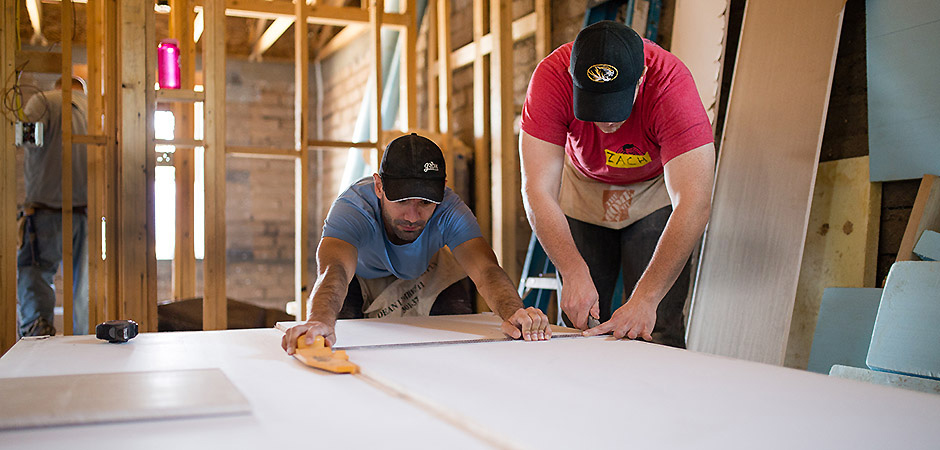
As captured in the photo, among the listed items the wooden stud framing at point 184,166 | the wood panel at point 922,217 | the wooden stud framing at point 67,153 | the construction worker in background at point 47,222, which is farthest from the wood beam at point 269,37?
the wood panel at point 922,217

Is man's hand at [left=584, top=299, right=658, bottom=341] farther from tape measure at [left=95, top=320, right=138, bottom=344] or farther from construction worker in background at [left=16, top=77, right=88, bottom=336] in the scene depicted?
construction worker in background at [left=16, top=77, right=88, bottom=336]

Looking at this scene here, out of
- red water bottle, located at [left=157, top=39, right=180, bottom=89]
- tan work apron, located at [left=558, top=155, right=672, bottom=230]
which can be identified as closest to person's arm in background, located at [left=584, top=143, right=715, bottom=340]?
tan work apron, located at [left=558, top=155, right=672, bottom=230]

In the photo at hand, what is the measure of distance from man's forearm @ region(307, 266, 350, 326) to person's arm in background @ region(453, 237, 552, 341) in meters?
0.43

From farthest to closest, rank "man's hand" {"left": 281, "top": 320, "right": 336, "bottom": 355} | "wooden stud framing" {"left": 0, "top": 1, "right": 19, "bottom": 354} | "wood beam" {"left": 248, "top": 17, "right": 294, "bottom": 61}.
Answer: "wood beam" {"left": 248, "top": 17, "right": 294, "bottom": 61}, "wooden stud framing" {"left": 0, "top": 1, "right": 19, "bottom": 354}, "man's hand" {"left": 281, "top": 320, "right": 336, "bottom": 355}

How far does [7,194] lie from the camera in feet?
11.0

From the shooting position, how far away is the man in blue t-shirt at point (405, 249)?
212 cm

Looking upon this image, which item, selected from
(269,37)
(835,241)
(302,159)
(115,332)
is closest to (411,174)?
(115,332)

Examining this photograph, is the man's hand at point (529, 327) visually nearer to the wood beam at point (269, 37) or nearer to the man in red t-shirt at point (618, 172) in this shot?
the man in red t-shirt at point (618, 172)

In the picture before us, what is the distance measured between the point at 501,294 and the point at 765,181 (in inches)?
43.9

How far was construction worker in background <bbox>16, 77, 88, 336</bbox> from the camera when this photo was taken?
4.23 m

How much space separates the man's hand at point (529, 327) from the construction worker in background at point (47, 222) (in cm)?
318

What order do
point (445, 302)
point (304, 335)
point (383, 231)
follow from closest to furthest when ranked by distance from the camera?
point (304, 335), point (383, 231), point (445, 302)

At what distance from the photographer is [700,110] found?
6.69 ft

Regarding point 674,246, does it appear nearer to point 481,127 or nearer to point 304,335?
point 304,335
